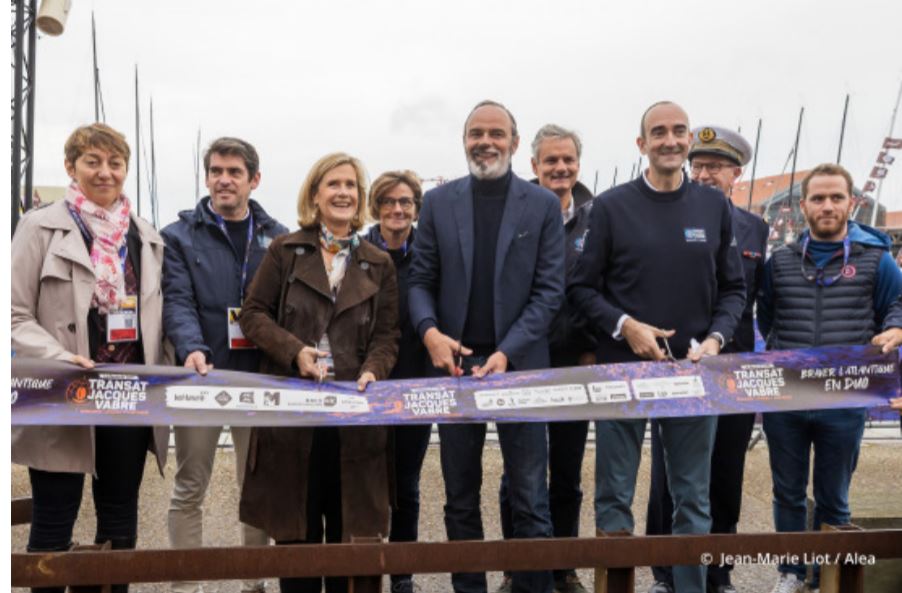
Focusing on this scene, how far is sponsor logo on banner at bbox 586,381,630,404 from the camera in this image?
11.0ft

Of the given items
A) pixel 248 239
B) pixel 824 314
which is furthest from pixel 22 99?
pixel 824 314

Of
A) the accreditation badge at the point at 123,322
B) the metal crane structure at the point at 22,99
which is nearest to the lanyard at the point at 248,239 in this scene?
the accreditation badge at the point at 123,322

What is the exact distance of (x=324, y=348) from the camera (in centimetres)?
334

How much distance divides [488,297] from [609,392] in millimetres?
676

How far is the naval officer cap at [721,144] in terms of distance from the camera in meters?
4.36

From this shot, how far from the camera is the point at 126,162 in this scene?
3.44 meters

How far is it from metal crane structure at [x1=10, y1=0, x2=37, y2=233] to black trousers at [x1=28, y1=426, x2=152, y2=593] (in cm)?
887

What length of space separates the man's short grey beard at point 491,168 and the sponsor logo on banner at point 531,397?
98cm

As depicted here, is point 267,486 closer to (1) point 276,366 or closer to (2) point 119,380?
(1) point 276,366

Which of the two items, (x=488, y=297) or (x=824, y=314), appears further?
(x=824, y=314)

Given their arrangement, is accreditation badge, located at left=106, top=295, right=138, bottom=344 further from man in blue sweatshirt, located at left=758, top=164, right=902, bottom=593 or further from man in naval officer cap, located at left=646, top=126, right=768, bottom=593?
man in blue sweatshirt, located at left=758, top=164, right=902, bottom=593

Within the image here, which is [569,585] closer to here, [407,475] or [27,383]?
[407,475]

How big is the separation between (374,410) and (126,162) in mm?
1573

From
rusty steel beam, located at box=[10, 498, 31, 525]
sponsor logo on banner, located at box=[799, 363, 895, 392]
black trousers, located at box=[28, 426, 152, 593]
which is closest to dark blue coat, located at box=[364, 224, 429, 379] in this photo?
black trousers, located at box=[28, 426, 152, 593]
